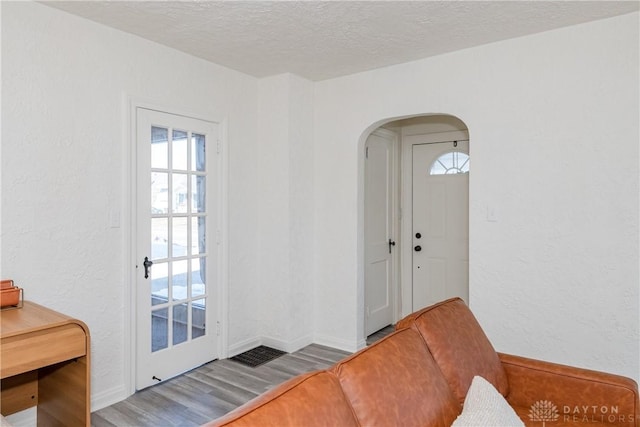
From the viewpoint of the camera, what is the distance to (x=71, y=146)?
8.71 feet

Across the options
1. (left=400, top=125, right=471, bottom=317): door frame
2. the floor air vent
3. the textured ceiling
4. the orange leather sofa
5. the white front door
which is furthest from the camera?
(left=400, top=125, right=471, bottom=317): door frame

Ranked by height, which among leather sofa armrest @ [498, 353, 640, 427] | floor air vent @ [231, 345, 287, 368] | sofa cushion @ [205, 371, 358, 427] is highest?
sofa cushion @ [205, 371, 358, 427]

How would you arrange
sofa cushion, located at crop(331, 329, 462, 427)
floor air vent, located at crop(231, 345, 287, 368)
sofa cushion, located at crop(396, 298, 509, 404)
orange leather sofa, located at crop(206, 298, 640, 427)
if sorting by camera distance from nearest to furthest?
1. orange leather sofa, located at crop(206, 298, 640, 427)
2. sofa cushion, located at crop(331, 329, 462, 427)
3. sofa cushion, located at crop(396, 298, 509, 404)
4. floor air vent, located at crop(231, 345, 287, 368)

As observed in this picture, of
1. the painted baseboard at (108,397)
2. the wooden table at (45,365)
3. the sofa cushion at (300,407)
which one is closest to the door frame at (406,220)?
the painted baseboard at (108,397)

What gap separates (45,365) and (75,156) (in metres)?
1.31

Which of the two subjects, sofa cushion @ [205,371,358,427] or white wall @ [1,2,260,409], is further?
white wall @ [1,2,260,409]

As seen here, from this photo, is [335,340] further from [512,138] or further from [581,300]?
[512,138]

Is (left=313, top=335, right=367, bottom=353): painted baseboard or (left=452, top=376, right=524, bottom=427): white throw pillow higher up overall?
(left=452, top=376, right=524, bottom=427): white throw pillow

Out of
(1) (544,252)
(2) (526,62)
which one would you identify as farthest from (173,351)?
(2) (526,62)

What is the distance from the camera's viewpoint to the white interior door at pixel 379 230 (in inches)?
169

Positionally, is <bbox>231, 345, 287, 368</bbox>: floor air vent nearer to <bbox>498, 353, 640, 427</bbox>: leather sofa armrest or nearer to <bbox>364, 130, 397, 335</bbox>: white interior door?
<bbox>364, 130, 397, 335</bbox>: white interior door

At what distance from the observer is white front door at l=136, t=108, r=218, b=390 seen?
3.08 meters

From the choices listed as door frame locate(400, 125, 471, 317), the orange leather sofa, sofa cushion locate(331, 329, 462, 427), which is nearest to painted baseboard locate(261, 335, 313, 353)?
door frame locate(400, 125, 471, 317)

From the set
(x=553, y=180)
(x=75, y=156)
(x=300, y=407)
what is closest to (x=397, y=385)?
(x=300, y=407)
